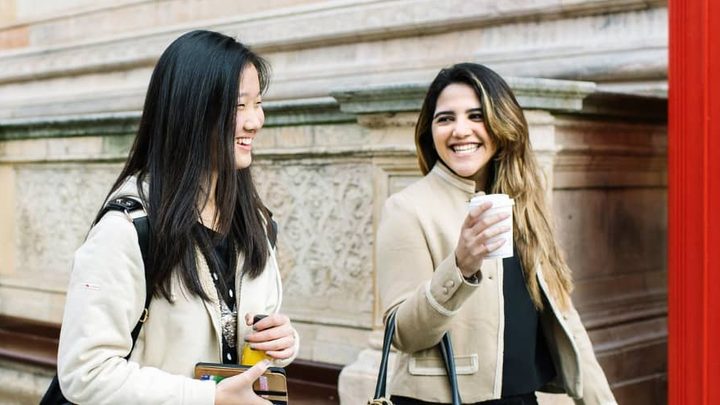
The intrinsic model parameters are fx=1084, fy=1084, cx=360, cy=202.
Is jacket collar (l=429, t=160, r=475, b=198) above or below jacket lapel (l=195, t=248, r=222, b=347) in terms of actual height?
above

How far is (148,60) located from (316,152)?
317 centimetres

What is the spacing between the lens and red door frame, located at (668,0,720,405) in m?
2.67

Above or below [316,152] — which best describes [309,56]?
above

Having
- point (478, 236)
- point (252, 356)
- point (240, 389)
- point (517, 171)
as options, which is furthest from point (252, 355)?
point (517, 171)

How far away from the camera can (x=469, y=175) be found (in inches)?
117

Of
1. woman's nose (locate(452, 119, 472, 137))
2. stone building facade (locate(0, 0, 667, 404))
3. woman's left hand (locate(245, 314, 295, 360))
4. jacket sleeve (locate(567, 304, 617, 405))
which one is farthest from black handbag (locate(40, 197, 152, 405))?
Answer: stone building facade (locate(0, 0, 667, 404))

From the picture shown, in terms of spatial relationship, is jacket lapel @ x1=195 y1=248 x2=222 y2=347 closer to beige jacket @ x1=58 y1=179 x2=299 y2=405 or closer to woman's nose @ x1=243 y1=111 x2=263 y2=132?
beige jacket @ x1=58 y1=179 x2=299 y2=405

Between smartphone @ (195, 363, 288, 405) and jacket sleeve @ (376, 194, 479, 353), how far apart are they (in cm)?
51

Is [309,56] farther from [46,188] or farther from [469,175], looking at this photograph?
[469,175]

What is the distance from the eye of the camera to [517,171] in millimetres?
3004

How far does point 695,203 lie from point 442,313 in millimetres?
692

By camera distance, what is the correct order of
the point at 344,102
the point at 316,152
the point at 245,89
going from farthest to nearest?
the point at 316,152 < the point at 344,102 < the point at 245,89

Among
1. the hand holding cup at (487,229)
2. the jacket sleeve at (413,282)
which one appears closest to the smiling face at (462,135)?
the jacket sleeve at (413,282)

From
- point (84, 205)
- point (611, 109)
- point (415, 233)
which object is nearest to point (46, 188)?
point (84, 205)
